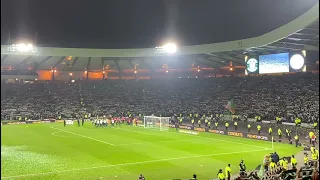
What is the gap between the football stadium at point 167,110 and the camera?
22672mm

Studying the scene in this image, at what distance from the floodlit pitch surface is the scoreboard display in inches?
432

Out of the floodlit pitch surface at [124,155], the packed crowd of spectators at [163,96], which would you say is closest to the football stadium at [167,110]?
the floodlit pitch surface at [124,155]

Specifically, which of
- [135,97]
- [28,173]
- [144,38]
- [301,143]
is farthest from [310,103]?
[28,173]

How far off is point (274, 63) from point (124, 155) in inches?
1037

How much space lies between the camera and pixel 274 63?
1793 inches

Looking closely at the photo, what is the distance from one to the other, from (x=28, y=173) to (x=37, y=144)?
11825mm

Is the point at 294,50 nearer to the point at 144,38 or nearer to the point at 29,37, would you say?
the point at 144,38

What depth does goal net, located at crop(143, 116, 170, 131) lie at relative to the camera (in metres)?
46.8

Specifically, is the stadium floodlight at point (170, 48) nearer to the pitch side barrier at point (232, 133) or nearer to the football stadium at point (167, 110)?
the football stadium at point (167, 110)

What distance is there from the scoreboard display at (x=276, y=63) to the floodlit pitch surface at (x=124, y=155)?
10968 mm

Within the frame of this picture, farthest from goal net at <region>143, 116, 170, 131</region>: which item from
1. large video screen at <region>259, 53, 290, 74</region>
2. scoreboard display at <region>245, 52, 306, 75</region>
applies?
large video screen at <region>259, 53, 290, 74</region>

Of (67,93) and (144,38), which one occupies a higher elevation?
(144,38)

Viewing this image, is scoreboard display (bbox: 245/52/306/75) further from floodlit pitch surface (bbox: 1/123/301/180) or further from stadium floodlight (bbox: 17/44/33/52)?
stadium floodlight (bbox: 17/44/33/52)

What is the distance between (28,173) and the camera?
68.5ft
